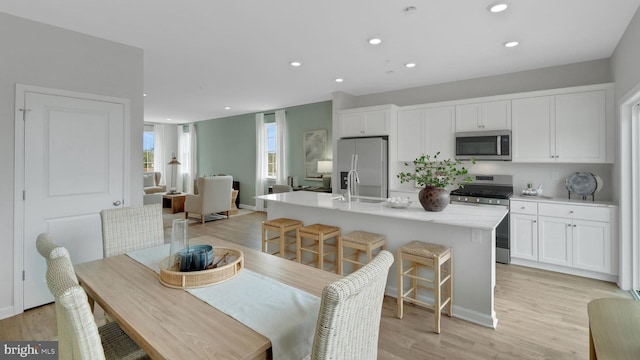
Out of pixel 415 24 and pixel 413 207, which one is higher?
pixel 415 24

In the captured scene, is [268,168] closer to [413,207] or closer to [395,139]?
[395,139]

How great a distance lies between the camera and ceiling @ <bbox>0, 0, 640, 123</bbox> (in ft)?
8.29

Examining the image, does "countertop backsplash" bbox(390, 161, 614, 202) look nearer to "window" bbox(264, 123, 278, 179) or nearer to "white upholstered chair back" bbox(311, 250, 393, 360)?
"white upholstered chair back" bbox(311, 250, 393, 360)

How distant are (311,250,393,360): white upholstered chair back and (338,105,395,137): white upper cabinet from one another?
4.15 m

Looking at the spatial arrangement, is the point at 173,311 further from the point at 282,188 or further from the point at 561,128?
the point at 282,188

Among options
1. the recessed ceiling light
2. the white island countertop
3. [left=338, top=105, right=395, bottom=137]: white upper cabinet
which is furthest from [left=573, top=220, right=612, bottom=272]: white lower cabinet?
[left=338, top=105, right=395, bottom=137]: white upper cabinet

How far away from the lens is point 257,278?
1.59 m

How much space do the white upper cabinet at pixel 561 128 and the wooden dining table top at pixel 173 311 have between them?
370cm

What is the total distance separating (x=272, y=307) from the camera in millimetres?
1289

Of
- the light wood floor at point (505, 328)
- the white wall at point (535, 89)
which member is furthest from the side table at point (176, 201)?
the white wall at point (535, 89)

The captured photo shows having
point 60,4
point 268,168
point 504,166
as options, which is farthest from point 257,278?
point 268,168

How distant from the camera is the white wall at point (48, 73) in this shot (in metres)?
2.59

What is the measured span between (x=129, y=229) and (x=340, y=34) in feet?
8.43

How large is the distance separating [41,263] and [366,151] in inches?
168
